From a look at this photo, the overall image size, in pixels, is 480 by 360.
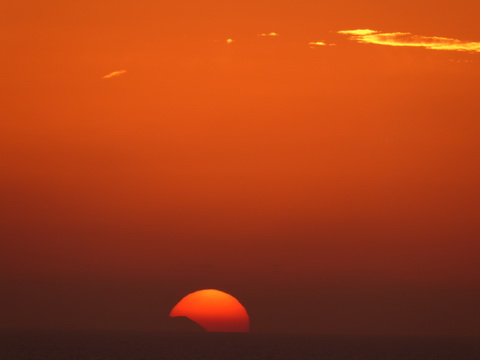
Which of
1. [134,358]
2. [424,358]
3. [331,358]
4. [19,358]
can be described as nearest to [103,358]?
[134,358]

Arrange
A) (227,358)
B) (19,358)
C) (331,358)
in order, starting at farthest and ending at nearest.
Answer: (331,358) < (227,358) < (19,358)

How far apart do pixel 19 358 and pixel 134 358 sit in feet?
46.2

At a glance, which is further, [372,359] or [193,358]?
[372,359]

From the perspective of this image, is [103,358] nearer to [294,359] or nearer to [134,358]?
[134,358]

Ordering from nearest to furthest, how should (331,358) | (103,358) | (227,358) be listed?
1. (103,358)
2. (227,358)
3. (331,358)

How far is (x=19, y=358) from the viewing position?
88312 mm

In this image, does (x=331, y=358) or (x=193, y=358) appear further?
(x=331, y=358)

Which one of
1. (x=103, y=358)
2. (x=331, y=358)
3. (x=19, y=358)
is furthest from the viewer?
(x=331, y=358)

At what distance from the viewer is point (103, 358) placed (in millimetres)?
94312

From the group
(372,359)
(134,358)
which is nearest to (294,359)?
(372,359)

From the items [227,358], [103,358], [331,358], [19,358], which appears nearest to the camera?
[19,358]

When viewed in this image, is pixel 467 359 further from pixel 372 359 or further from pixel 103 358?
pixel 103 358

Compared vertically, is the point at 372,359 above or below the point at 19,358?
above

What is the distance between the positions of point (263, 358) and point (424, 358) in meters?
27.1
